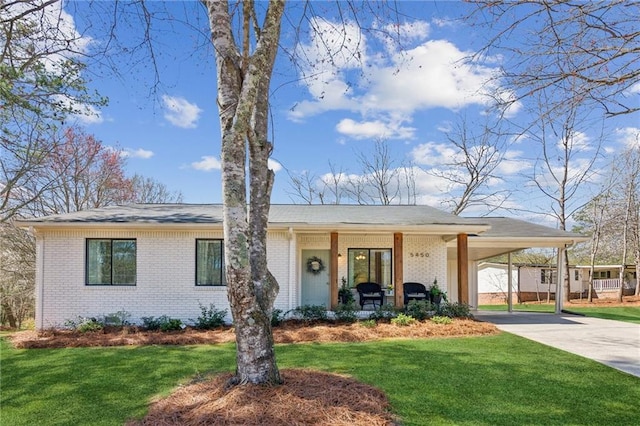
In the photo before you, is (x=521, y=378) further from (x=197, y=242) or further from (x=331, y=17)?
(x=197, y=242)

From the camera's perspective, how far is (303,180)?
93.2 ft

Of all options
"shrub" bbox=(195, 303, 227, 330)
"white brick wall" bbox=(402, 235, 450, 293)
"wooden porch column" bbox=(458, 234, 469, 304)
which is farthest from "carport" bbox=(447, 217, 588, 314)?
"shrub" bbox=(195, 303, 227, 330)

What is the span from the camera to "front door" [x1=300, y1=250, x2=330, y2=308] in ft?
43.2

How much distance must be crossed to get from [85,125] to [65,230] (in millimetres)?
9523

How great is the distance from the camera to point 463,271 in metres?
11.5

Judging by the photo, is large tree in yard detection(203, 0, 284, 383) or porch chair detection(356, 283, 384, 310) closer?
large tree in yard detection(203, 0, 284, 383)

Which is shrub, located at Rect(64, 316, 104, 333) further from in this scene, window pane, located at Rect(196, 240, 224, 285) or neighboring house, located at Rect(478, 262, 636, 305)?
neighboring house, located at Rect(478, 262, 636, 305)

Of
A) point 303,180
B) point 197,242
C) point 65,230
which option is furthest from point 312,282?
point 303,180

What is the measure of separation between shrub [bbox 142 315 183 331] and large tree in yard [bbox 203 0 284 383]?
6388 millimetres

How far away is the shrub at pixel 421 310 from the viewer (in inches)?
420

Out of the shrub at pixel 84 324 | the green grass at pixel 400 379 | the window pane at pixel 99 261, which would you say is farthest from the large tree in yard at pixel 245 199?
the window pane at pixel 99 261

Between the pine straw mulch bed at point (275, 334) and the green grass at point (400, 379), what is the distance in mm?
588

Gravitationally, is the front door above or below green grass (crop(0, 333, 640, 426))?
above

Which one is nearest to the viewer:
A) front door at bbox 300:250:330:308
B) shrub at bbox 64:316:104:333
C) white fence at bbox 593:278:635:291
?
shrub at bbox 64:316:104:333
